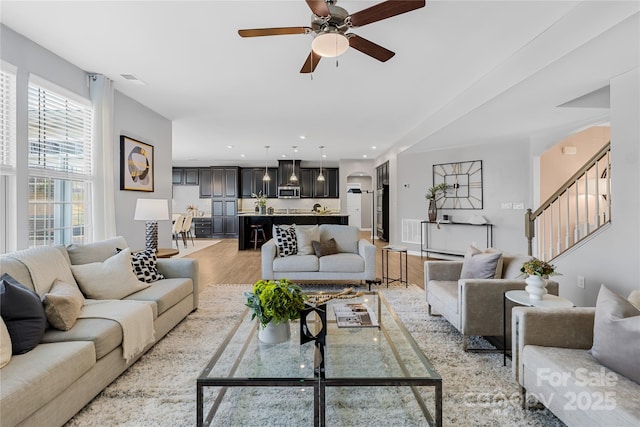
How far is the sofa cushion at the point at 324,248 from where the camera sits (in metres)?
4.59

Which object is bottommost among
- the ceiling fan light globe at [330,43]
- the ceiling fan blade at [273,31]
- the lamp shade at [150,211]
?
the lamp shade at [150,211]

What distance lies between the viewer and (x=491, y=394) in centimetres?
203

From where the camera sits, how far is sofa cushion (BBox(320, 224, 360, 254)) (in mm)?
4844

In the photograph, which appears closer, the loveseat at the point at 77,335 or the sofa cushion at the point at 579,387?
the sofa cushion at the point at 579,387

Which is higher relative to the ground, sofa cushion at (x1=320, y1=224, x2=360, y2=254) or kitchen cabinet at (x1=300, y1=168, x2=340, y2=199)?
kitchen cabinet at (x1=300, y1=168, x2=340, y2=199)

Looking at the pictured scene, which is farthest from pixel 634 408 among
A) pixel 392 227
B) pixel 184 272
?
pixel 392 227

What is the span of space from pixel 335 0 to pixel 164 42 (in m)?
1.71

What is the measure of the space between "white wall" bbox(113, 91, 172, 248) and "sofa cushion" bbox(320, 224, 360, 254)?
264 centimetres

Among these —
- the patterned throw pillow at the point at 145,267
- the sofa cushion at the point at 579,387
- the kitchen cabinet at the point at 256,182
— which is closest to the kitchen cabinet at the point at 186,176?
the kitchen cabinet at the point at 256,182

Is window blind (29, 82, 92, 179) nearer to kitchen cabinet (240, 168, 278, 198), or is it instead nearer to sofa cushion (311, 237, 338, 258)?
sofa cushion (311, 237, 338, 258)

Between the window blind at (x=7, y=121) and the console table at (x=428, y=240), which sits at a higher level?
the window blind at (x=7, y=121)

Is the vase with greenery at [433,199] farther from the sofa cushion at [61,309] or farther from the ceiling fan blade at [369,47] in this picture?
the sofa cushion at [61,309]

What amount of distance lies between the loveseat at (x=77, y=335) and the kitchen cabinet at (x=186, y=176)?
800 cm

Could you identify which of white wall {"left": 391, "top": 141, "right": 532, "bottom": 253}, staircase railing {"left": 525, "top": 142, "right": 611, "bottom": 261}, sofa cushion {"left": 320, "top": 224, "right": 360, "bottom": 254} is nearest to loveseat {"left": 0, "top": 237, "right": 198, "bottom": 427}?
sofa cushion {"left": 320, "top": 224, "right": 360, "bottom": 254}
